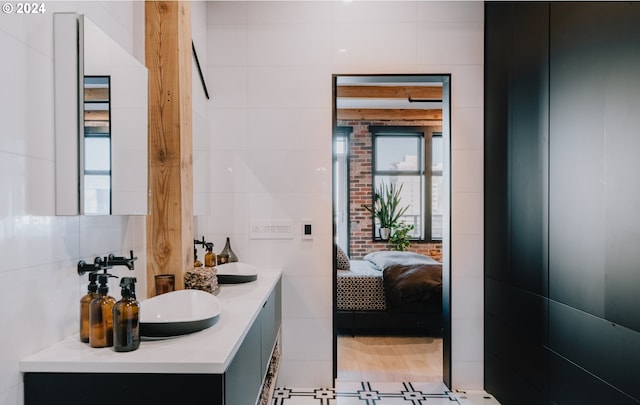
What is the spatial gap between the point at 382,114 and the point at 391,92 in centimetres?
114

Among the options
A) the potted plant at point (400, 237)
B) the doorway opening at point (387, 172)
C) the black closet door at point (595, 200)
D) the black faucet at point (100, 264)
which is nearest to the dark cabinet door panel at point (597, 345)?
the black closet door at point (595, 200)

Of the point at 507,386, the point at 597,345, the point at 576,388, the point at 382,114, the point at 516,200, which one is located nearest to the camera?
the point at 597,345

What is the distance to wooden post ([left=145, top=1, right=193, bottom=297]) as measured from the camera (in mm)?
1986

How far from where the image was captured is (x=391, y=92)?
5191 mm

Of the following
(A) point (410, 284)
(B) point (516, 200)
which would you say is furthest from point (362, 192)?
(B) point (516, 200)

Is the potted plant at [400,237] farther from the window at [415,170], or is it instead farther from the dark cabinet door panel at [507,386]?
the dark cabinet door panel at [507,386]

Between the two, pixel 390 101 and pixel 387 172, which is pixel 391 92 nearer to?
pixel 390 101

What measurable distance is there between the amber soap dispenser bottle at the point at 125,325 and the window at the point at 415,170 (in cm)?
554

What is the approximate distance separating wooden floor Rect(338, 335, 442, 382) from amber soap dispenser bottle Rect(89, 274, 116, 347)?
2.14 m

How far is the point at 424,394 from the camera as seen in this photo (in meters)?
2.85

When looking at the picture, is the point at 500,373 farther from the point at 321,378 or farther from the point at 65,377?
the point at 65,377

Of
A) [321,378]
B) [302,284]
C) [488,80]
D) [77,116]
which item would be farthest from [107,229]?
[488,80]

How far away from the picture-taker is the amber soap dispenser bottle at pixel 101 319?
4.21 feet

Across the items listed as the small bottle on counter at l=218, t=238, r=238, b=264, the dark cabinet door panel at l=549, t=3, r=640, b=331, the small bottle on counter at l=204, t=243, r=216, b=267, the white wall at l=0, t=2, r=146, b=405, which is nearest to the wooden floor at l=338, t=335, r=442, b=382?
the small bottle on counter at l=218, t=238, r=238, b=264
